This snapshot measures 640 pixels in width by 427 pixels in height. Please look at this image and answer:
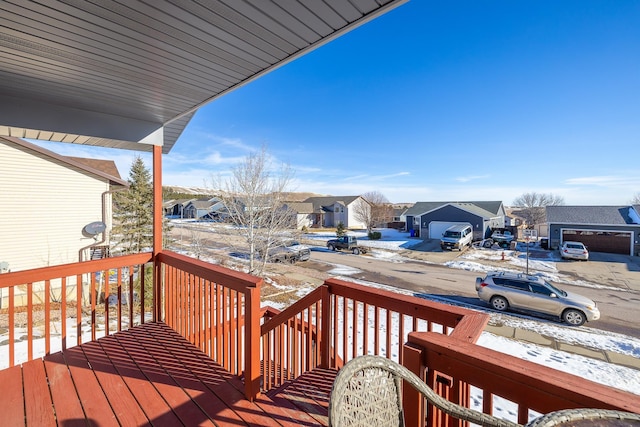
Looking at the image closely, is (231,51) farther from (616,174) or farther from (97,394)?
(616,174)

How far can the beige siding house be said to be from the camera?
8.00 metres

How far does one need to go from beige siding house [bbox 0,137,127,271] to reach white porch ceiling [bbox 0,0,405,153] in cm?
719

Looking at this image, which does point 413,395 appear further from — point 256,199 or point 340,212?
point 340,212

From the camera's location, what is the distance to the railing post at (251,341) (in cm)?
200


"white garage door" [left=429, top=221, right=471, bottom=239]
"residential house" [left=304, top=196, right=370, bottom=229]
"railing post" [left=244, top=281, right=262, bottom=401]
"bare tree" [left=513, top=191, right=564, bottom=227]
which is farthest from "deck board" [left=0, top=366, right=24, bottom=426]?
"bare tree" [left=513, top=191, right=564, bottom=227]

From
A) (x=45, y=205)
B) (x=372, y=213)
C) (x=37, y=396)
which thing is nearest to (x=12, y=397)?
(x=37, y=396)

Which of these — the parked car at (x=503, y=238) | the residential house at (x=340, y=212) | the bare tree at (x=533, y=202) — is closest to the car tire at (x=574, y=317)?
the parked car at (x=503, y=238)

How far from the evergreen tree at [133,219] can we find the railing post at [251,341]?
43.3 ft

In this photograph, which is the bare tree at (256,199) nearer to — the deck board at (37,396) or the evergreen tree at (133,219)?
the evergreen tree at (133,219)

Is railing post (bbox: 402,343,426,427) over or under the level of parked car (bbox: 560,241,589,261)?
over

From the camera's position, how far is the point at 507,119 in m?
16.6

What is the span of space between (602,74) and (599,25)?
4.23 m

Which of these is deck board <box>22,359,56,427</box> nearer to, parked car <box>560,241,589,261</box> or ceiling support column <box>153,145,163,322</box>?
ceiling support column <box>153,145,163,322</box>

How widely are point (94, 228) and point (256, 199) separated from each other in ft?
Result: 17.7
